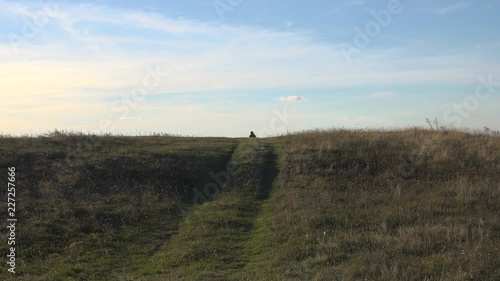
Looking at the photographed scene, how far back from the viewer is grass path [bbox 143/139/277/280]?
10938 mm

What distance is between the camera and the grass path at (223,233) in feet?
35.9

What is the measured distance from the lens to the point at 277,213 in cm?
1544

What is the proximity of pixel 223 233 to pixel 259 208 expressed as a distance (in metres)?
3.06

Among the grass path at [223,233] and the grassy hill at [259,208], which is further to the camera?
the grass path at [223,233]

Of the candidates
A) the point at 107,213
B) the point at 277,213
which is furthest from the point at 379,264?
the point at 107,213

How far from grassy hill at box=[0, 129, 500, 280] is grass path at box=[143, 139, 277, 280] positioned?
0.06 m

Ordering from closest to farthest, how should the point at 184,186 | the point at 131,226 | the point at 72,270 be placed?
the point at 72,270, the point at 131,226, the point at 184,186

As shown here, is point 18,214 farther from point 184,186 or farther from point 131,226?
point 184,186

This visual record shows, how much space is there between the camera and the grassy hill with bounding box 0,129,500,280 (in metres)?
10.8

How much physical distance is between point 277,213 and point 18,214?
26.6ft

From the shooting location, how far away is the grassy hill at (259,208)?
1082cm

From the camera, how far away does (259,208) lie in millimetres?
16656

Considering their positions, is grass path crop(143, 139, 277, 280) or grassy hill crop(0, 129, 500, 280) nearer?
grassy hill crop(0, 129, 500, 280)

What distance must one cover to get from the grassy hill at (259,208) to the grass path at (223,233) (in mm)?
55
